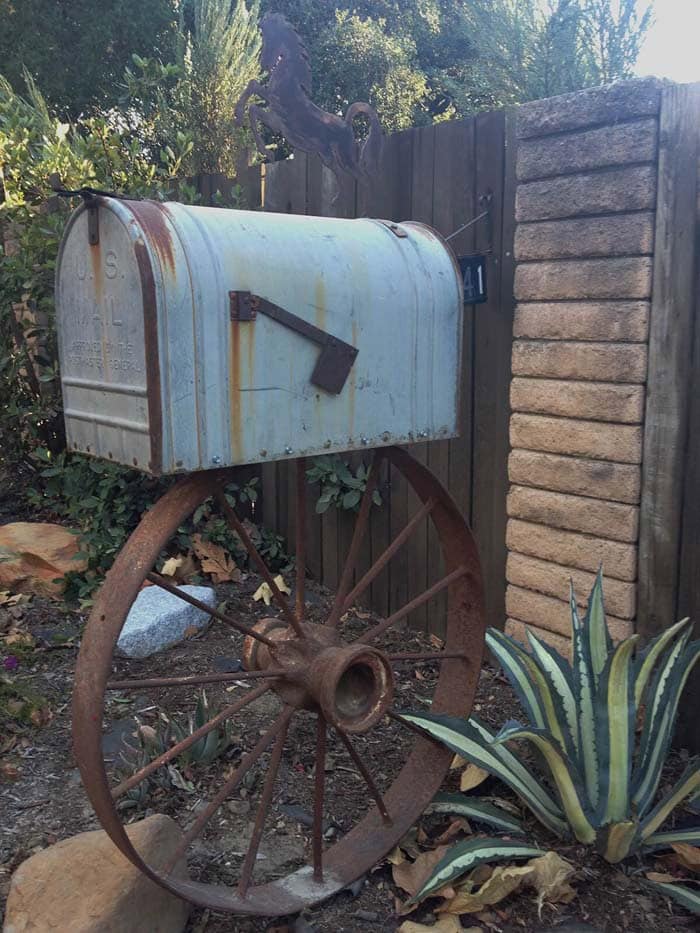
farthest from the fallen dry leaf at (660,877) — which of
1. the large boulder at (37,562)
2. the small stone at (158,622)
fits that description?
the large boulder at (37,562)

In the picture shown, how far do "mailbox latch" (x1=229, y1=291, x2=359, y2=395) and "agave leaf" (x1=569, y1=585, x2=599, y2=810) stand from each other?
1.01m

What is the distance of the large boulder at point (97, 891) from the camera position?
2.05 meters

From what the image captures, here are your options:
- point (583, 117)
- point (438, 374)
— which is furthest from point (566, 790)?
point (583, 117)

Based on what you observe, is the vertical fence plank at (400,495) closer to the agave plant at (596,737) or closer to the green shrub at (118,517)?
the green shrub at (118,517)

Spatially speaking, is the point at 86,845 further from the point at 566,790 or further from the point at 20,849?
the point at 566,790

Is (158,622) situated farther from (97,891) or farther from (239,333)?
(239,333)

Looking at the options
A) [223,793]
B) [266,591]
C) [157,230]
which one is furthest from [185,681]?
[266,591]

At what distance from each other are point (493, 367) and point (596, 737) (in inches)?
62.3

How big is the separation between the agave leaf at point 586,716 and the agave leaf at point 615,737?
31 millimetres

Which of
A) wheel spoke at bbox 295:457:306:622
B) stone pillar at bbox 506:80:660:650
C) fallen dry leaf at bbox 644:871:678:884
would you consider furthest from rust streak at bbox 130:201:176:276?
fallen dry leaf at bbox 644:871:678:884

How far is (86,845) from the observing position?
7.38 ft

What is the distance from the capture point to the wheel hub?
224 centimetres

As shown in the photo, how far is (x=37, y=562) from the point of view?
457 cm

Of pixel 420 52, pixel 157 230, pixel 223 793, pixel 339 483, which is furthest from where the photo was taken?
pixel 420 52
